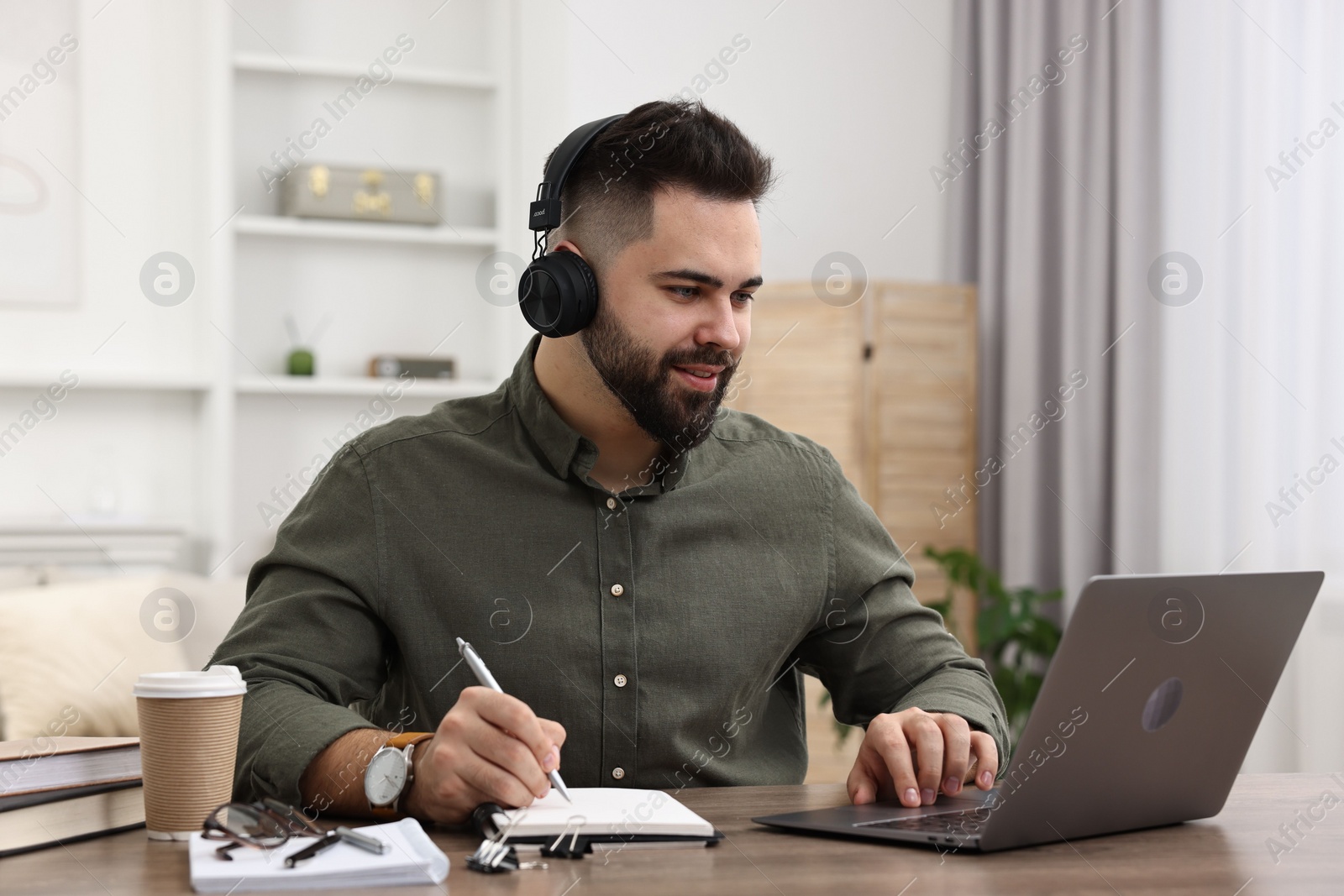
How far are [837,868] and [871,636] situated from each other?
602 millimetres

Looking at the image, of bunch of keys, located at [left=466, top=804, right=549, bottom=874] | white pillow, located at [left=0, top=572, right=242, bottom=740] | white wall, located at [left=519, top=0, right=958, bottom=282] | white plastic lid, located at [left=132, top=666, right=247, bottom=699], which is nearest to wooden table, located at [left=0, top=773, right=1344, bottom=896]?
bunch of keys, located at [left=466, top=804, right=549, bottom=874]

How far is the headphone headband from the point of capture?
1461 mm

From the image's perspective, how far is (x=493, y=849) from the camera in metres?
0.89

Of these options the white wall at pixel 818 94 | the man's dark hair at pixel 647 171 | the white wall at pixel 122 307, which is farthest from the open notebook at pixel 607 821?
the white wall at pixel 818 94

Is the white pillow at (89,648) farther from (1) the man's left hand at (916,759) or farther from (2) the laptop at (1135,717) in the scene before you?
(2) the laptop at (1135,717)

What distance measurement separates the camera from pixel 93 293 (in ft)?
12.2

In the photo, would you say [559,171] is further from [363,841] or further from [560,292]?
[363,841]

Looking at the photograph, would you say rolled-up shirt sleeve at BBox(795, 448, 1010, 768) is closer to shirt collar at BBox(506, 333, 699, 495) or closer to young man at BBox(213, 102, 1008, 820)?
young man at BBox(213, 102, 1008, 820)

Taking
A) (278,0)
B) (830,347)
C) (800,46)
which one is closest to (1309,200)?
(830,347)

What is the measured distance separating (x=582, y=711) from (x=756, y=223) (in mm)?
582

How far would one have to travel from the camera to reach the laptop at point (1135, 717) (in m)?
Answer: 0.90

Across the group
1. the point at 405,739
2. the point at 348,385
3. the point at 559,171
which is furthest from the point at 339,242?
the point at 405,739

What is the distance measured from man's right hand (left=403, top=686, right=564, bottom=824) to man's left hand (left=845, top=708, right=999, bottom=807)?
1.02 feet

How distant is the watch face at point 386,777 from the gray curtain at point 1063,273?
108 inches
